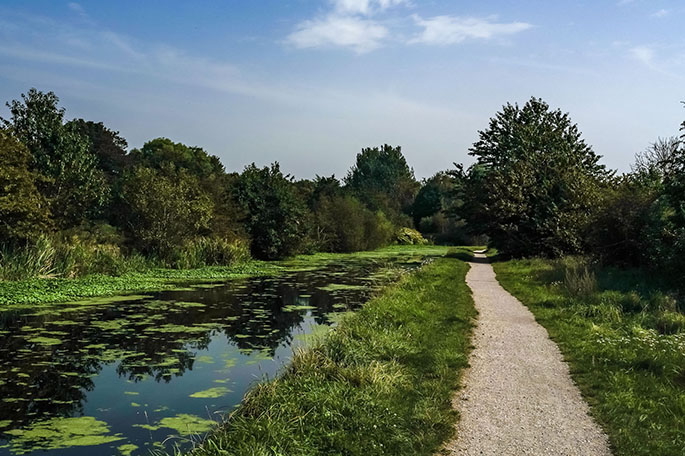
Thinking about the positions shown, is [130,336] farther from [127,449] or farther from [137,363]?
[127,449]

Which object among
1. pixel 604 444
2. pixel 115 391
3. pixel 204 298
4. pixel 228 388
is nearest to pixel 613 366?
pixel 604 444

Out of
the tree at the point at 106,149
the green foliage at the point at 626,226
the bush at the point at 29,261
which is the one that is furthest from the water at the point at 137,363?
the tree at the point at 106,149

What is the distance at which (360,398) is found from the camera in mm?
7383

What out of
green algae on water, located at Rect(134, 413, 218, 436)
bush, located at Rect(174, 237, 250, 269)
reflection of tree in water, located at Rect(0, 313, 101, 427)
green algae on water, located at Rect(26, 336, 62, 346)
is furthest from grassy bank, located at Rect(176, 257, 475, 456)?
bush, located at Rect(174, 237, 250, 269)

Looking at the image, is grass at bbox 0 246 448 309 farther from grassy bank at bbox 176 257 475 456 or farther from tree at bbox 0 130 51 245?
grassy bank at bbox 176 257 475 456

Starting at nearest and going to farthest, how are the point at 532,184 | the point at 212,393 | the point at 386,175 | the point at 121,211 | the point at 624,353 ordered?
1. the point at 212,393
2. the point at 624,353
3. the point at 121,211
4. the point at 532,184
5. the point at 386,175

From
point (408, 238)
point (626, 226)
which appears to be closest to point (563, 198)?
point (626, 226)

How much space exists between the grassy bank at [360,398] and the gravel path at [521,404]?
0.30 meters

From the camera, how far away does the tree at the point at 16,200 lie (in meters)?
20.5

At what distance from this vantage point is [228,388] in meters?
9.34

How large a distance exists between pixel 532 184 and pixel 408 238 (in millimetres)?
33625

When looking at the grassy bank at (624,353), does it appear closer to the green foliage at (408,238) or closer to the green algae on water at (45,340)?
the green algae on water at (45,340)

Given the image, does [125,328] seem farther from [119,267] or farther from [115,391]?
[119,267]

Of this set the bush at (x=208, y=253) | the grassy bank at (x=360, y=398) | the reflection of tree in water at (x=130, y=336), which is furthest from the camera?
the bush at (x=208, y=253)
